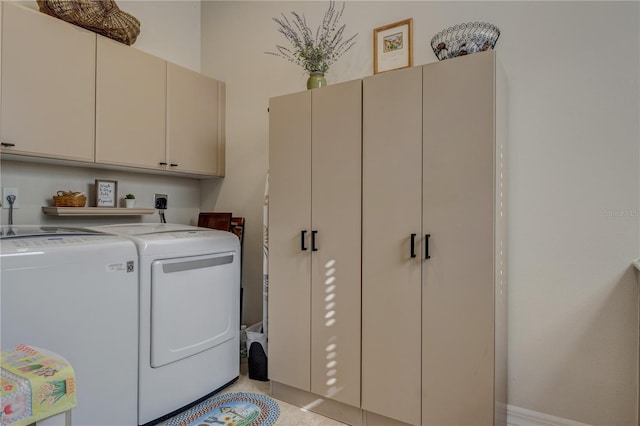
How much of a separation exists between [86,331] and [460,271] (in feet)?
5.53

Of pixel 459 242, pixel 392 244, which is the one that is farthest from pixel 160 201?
pixel 459 242

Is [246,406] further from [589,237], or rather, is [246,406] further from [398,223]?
[589,237]

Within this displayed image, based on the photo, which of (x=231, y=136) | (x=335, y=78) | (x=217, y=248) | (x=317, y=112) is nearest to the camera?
(x=317, y=112)

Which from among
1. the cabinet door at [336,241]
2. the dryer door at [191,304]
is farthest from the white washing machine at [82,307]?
the cabinet door at [336,241]

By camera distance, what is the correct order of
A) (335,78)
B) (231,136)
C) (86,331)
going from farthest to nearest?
(231,136) < (335,78) < (86,331)

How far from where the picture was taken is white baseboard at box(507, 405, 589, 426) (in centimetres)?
176

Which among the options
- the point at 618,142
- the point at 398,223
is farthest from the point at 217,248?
the point at 618,142

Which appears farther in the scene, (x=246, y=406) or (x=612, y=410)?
(x=246, y=406)

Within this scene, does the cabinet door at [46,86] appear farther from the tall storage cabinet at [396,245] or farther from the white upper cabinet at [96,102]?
the tall storage cabinet at [396,245]

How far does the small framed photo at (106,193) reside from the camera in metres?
2.45

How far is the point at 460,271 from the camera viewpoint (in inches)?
64.0

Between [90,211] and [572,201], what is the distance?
8.95 ft

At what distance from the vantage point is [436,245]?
5.52ft

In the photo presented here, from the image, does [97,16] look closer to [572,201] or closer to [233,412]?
[233,412]
